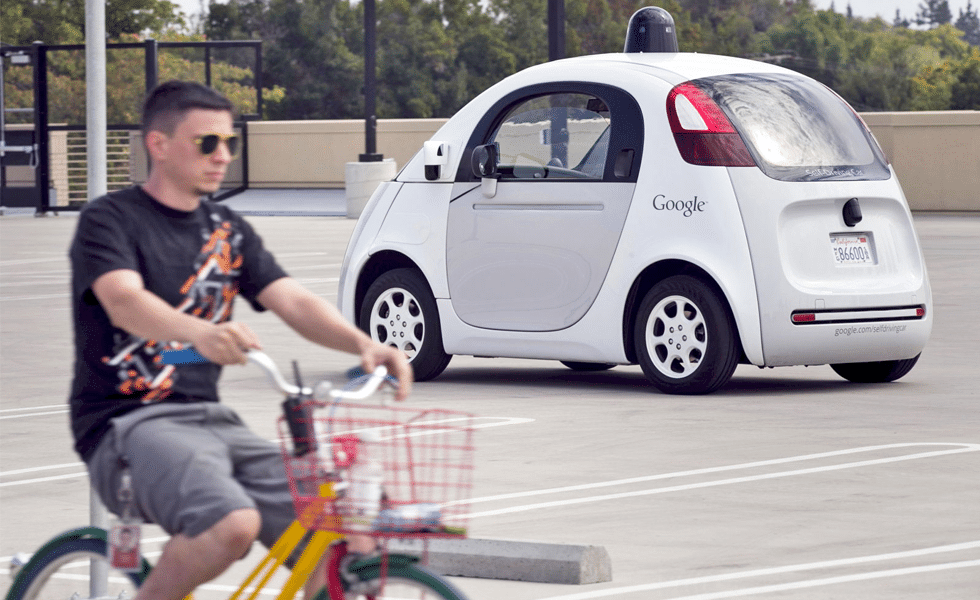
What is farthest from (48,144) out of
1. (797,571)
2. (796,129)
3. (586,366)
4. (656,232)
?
(797,571)

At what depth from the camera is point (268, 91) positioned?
87.1 m

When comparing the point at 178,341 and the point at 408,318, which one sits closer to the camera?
the point at 178,341

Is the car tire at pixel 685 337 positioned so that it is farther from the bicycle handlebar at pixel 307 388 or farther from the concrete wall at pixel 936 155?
the concrete wall at pixel 936 155

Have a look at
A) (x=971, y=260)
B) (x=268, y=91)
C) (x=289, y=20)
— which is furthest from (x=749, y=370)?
(x=289, y=20)

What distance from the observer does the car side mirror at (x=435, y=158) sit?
1084cm

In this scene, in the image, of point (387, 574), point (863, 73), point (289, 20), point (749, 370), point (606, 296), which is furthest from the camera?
point (863, 73)

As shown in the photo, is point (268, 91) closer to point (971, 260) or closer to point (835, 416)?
point (971, 260)

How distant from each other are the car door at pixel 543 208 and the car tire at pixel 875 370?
1685mm

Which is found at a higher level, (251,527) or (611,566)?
(251,527)

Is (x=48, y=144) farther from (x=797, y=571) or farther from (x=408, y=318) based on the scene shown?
(x=797, y=571)

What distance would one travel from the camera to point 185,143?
160 inches

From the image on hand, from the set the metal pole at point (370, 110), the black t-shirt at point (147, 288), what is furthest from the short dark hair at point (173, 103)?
the metal pole at point (370, 110)

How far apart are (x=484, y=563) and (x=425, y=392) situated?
4647 mm

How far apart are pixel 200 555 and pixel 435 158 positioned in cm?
728
